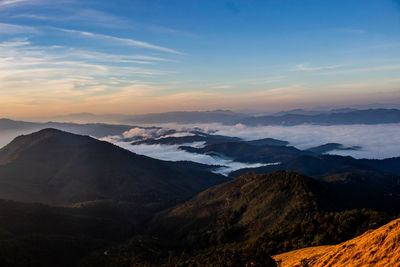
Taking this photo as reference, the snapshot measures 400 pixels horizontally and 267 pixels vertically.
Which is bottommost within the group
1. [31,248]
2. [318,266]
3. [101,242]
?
[101,242]

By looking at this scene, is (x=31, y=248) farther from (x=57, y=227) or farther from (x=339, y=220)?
(x=339, y=220)

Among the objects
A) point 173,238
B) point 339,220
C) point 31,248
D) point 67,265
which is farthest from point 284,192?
point 31,248

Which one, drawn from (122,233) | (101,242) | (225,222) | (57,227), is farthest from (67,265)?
(225,222)

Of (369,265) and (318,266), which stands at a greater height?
(369,265)

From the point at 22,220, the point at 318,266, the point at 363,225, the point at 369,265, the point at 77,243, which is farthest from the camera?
the point at 22,220

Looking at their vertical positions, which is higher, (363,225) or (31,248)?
(363,225)

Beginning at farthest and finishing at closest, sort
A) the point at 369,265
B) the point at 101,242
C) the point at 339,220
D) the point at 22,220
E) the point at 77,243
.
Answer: the point at 22,220 < the point at 101,242 < the point at 77,243 < the point at 339,220 < the point at 369,265

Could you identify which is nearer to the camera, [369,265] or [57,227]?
[369,265]

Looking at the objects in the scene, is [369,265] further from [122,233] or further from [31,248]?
[122,233]

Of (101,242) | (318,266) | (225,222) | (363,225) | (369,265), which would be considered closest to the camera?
(369,265)
